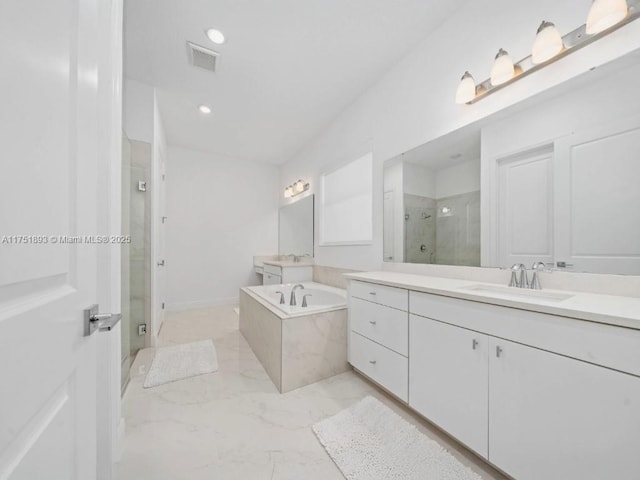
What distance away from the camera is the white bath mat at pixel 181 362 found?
193cm

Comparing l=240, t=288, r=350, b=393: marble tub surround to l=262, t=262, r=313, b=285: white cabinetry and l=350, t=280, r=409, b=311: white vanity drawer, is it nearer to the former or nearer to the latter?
l=350, t=280, r=409, b=311: white vanity drawer

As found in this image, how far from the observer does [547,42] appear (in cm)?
122

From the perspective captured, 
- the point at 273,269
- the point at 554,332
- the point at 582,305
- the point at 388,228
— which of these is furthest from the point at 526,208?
the point at 273,269

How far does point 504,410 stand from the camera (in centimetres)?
103

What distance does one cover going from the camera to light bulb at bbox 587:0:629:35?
1.04 metres

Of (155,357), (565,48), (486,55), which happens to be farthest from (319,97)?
(155,357)

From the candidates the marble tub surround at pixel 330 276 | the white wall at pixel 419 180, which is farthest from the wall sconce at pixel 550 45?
the marble tub surround at pixel 330 276

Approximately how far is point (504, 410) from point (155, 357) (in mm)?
2617

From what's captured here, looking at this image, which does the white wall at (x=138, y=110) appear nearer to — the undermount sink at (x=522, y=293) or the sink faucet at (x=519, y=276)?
the undermount sink at (x=522, y=293)

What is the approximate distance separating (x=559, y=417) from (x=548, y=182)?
109 cm

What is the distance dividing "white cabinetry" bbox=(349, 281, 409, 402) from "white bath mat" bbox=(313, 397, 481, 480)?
18 centimetres

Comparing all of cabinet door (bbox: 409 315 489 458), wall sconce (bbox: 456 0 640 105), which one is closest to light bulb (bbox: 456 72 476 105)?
wall sconce (bbox: 456 0 640 105)

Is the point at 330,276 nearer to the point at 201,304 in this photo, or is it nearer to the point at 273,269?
the point at 273,269

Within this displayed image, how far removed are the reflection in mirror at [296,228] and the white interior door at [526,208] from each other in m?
2.39
